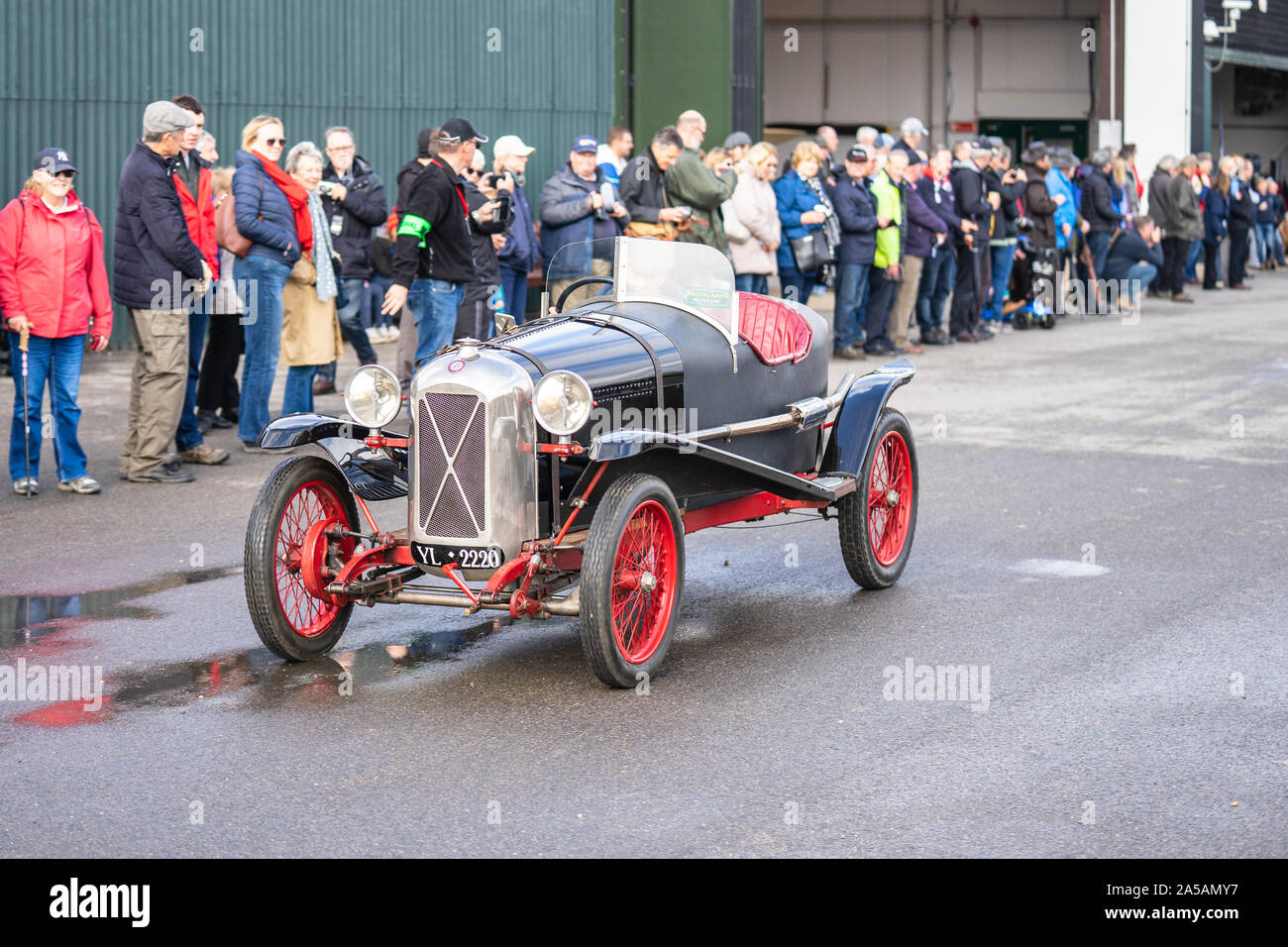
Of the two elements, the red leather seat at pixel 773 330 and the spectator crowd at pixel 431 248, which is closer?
the red leather seat at pixel 773 330

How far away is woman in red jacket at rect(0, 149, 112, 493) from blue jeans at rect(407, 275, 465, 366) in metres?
2.14

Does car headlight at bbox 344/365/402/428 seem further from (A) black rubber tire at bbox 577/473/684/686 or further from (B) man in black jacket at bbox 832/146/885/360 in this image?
(B) man in black jacket at bbox 832/146/885/360

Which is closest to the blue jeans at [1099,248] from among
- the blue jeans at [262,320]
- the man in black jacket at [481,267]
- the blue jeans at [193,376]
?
the man in black jacket at [481,267]

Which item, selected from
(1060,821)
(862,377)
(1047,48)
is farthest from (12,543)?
(1047,48)

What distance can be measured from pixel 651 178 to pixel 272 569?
8296mm

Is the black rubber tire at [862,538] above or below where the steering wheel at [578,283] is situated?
below

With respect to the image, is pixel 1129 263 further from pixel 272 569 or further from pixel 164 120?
pixel 272 569

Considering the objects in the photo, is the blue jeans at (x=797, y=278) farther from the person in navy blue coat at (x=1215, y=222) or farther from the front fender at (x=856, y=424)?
the person in navy blue coat at (x=1215, y=222)

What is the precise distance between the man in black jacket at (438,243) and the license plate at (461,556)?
180 inches

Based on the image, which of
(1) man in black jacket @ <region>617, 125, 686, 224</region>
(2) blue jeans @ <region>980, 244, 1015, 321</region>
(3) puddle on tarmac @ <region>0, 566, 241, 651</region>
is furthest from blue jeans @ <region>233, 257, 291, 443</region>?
(2) blue jeans @ <region>980, 244, 1015, 321</region>

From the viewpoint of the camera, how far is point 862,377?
7863 mm

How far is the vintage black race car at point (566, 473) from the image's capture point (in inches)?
237

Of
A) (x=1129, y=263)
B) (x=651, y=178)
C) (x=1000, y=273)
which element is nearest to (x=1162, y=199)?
(x=1129, y=263)

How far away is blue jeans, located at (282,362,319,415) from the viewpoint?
1107 centimetres
